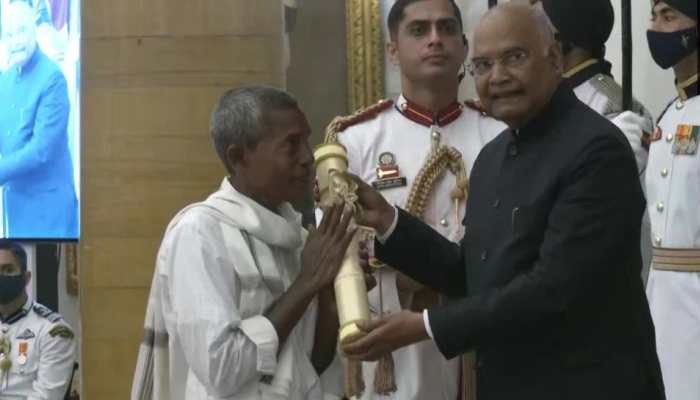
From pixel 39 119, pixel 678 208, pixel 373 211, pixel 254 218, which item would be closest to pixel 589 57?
pixel 678 208

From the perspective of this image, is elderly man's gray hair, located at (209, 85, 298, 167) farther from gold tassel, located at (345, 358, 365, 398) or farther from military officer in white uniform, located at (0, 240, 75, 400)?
military officer in white uniform, located at (0, 240, 75, 400)

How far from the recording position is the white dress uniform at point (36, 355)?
830 centimetres

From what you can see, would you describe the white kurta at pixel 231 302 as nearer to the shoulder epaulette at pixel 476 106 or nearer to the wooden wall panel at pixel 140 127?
the shoulder epaulette at pixel 476 106

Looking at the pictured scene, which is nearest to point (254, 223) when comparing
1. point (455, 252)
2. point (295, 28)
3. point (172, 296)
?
point (172, 296)

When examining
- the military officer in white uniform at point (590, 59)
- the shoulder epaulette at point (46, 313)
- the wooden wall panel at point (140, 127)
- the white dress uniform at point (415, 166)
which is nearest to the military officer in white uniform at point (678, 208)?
the military officer in white uniform at point (590, 59)

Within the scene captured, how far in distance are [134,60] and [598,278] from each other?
2864mm

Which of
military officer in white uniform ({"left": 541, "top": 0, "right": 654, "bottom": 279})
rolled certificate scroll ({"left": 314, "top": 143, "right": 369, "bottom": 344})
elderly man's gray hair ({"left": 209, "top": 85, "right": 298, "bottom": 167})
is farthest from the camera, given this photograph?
military officer in white uniform ({"left": 541, "top": 0, "right": 654, "bottom": 279})

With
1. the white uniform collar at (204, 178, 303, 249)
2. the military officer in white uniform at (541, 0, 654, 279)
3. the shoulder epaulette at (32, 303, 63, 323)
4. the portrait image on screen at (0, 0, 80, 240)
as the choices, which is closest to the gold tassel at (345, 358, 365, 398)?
the white uniform collar at (204, 178, 303, 249)

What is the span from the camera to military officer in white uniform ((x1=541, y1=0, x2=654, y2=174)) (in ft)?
14.9

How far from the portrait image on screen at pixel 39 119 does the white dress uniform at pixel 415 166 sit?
4360 millimetres

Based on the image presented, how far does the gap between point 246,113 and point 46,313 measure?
5673 mm

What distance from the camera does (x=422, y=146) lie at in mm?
4086

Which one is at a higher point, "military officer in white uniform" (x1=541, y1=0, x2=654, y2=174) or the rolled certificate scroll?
"military officer in white uniform" (x1=541, y1=0, x2=654, y2=174)

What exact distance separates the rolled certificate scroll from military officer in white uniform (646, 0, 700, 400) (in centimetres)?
129
